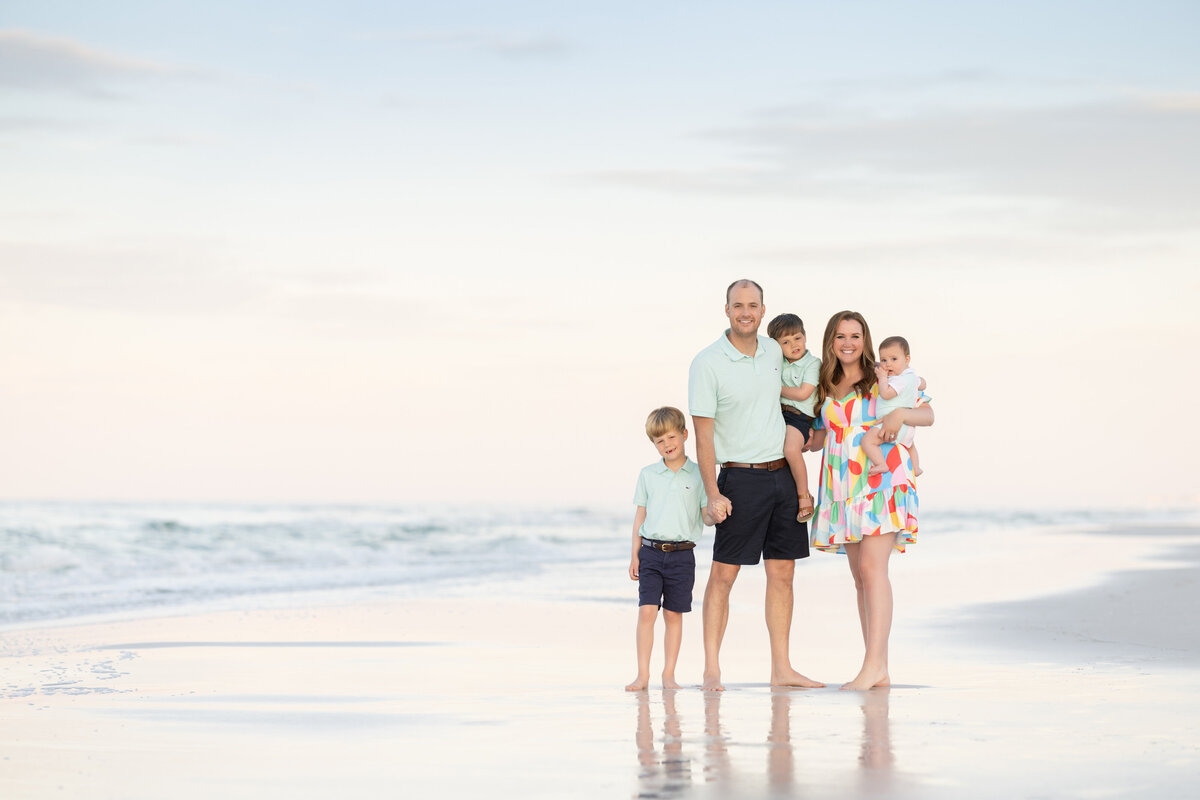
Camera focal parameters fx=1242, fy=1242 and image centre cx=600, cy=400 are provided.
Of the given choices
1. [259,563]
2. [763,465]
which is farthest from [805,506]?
[259,563]

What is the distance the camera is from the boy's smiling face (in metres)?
5.77

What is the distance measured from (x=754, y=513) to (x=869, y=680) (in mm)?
881

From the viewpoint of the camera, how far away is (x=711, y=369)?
5551 millimetres

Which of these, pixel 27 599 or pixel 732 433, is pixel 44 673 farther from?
pixel 27 599

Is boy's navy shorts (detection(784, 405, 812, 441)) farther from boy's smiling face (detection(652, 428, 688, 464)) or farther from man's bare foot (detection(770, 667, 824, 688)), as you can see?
man's bare foot (detection(770, 667, 824, 688))

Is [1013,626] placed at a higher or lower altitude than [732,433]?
lower

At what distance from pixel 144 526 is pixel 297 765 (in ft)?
64.5

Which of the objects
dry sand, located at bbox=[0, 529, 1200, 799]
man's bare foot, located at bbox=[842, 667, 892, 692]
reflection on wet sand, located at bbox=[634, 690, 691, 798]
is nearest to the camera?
reflection on wet sand, located at bbox=[634, 690, 691, 798]

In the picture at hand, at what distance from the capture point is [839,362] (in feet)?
18.5

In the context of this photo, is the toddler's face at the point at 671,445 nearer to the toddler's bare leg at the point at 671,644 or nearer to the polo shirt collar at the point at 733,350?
the polo shirt collar at the point at 733,350

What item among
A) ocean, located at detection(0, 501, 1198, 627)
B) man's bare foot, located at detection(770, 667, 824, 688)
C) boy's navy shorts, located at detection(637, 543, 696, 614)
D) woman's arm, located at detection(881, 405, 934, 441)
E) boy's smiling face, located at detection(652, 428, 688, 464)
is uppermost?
woman's arm, located at detection(881, 405, 934, 441)

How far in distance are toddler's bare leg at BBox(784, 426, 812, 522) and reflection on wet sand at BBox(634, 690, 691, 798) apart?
1.41 m

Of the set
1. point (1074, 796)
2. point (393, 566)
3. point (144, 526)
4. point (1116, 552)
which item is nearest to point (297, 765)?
point (1074, 796)

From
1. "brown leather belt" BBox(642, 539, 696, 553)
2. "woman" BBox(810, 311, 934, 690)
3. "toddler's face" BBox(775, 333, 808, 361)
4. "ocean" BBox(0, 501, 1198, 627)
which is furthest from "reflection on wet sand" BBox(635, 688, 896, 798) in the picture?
"ocean" BBox(0, 501, 1198, 627)
